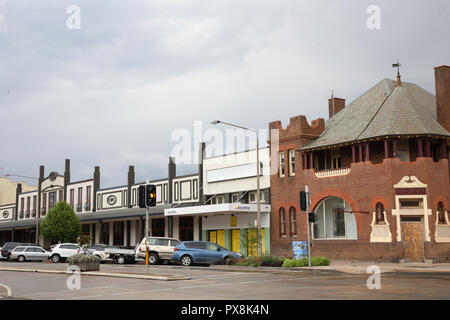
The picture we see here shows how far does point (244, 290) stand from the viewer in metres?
15.9

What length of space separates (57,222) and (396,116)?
33.7 m

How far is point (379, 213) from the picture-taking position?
1260 inches

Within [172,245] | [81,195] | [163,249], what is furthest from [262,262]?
[81,195]

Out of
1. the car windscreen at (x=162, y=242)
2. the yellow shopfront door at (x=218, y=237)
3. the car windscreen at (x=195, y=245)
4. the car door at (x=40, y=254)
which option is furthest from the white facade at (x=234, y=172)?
the car door at (x=40, y=254)

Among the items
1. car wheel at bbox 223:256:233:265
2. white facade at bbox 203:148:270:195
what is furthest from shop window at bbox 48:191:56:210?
car wheel at bbox 223:256:233:265

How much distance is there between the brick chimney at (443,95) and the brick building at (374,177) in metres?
0.06

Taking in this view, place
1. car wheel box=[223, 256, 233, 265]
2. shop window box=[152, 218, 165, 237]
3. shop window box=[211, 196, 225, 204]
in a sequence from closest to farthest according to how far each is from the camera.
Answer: car wheel box=[223, 256, 233, 265] < shop window box=[211, 196, 225, 204] < shop window box=[152, 218, 165, 237]

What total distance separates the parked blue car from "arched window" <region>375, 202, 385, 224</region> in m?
8.26

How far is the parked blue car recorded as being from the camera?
31898 mm

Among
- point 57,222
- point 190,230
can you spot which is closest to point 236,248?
point 190,230

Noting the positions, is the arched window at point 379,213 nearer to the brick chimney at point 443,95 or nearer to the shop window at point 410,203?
the shop window at point 410,203

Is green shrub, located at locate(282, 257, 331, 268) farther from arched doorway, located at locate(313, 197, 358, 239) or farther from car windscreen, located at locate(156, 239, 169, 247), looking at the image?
car windscreen, located at locate(156, 239, 169, 247)

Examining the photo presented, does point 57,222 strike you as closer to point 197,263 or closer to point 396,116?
point 197,263

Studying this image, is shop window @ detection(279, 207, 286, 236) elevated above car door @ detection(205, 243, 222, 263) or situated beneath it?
elevated above
